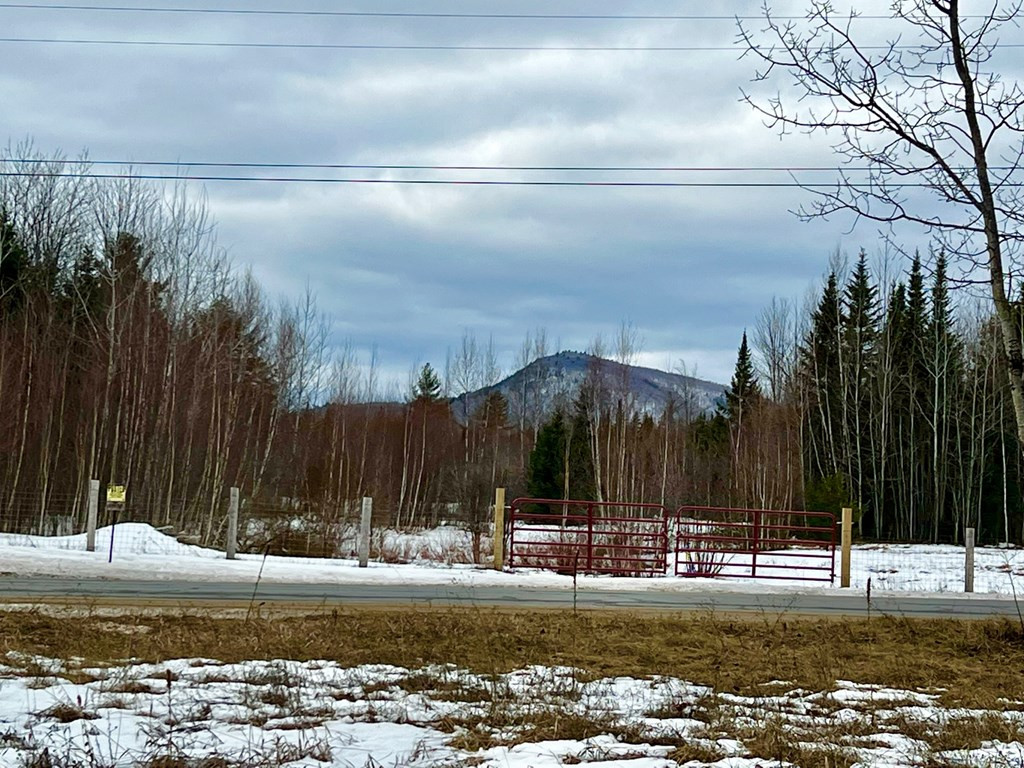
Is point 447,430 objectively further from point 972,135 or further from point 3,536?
point 972,135

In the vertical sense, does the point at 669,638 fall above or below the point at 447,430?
below

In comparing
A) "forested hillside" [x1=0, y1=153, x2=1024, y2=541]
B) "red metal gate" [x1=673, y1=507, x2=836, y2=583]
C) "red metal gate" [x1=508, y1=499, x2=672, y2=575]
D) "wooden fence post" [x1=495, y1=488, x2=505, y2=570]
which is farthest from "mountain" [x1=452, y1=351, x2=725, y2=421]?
"wooden fence post" [x1=495, y1=488, x2=505, y2=570]

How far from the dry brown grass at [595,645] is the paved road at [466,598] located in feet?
6.59

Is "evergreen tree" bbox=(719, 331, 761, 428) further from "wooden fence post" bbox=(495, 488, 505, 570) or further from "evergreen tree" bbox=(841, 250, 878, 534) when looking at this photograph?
"wooden fence post" bbox=(495, 488, 505, 570)

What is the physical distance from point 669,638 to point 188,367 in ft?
97.5

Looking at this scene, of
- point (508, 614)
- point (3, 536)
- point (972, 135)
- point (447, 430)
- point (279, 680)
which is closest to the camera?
point (279, 680)

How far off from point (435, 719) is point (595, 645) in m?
3.55

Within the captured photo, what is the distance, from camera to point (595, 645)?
9484 mm

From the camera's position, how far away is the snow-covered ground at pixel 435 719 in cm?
526

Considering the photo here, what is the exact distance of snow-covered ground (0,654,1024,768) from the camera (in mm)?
5262

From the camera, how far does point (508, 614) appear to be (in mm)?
11891

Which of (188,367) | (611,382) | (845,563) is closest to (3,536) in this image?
(188,367)

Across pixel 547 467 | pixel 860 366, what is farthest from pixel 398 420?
pixel 860 366

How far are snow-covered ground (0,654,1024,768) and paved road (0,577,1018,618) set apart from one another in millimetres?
5303
